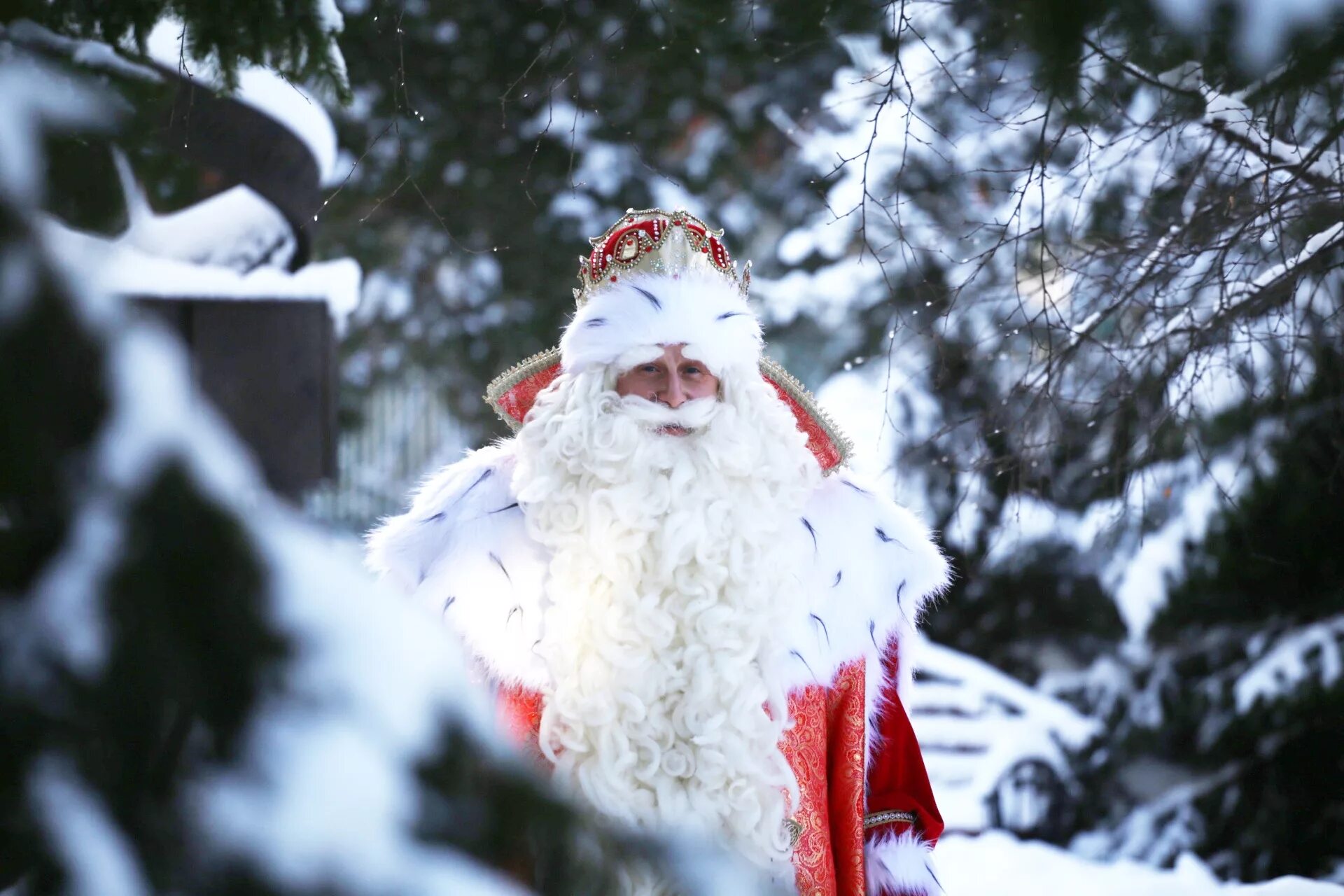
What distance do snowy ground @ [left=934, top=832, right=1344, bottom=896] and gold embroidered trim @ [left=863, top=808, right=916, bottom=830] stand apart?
2.57 meters

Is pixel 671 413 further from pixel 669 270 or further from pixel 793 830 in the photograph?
pixel 793 830

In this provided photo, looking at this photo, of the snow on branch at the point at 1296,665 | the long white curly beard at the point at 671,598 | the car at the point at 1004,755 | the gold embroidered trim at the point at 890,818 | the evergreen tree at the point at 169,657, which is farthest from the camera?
the car at the point at 1004,755

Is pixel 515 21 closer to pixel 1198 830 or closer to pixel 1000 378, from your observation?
pixel 1000 378

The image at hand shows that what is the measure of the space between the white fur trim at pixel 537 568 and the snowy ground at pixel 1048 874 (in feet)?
9.00

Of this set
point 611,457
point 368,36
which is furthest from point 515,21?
point 611,457

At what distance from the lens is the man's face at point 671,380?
2.96m

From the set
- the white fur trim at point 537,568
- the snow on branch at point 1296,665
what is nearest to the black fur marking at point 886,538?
the white fur trim at point 537,568

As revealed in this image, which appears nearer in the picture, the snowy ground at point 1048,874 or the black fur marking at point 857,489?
the black fur marking at point 857,489

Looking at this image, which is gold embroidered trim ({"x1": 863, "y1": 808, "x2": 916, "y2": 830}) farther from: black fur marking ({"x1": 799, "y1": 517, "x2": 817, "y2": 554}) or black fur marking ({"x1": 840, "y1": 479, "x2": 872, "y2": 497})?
black fur marking ({"x1": 840, "y1": 479, "x2": 872, "y2": 497})

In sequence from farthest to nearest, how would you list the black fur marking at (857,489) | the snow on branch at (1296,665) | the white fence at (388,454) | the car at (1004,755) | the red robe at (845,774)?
the white fence at (388,454) → the car at (1004,755) → the snow on branch at (1296,665) → the black fur marking at (857,489) → the red robe at (845,774)

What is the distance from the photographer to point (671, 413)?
115 inches

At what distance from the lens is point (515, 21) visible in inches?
313

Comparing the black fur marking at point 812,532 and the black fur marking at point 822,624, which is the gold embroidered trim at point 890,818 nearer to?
the black fur marking at point 822,624

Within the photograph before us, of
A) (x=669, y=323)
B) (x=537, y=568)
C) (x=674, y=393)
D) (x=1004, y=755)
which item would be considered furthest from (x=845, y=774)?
(x=1004, y=755)
